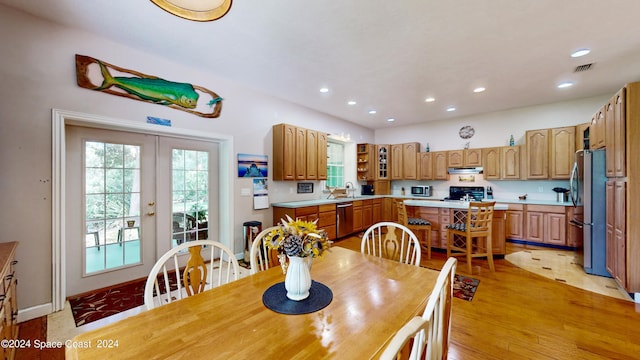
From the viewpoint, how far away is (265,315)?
3.88 feet

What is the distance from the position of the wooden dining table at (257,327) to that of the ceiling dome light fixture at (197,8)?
148cm

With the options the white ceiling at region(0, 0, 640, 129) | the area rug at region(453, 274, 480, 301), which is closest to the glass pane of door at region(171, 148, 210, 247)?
the white ceiling at region(0, 0, 640, 129)

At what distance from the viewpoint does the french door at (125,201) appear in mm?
2855

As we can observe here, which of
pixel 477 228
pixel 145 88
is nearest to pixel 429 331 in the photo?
pixel 477 228

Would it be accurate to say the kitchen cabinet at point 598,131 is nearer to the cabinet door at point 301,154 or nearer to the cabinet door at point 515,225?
the cabinet door at point 515,225

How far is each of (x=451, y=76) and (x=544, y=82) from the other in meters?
1.65

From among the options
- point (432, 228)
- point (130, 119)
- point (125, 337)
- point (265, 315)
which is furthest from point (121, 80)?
point (432, 228)

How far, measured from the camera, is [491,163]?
5691mm

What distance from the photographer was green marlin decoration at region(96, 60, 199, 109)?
289cm

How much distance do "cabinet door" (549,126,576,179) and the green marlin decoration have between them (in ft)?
21.7

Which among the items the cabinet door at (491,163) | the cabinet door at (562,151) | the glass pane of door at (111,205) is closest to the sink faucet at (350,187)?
the cabinet door at (491,163)

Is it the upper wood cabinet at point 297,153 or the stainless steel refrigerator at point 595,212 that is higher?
the upper wood cabinet at point 297,153

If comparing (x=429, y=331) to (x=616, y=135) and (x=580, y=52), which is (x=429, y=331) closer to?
(x=616, y=135)

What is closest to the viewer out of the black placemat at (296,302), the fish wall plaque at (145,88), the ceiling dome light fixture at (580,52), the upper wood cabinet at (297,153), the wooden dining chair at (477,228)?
the black placemat at (296,302)
